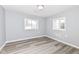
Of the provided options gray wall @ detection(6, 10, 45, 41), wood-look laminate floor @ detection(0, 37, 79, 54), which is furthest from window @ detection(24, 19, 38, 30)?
wood-look laminate floor @ detection(0, 37, 79, 54)

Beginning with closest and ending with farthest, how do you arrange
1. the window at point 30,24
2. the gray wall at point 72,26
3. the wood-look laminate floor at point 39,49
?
the wood-look laminate floor at point 39,49 → the gray wall at point 72,26 → the window at point 30,24

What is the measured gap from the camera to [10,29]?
335 centimetres

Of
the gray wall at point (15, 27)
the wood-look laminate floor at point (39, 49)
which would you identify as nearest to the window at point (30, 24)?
the gray wall at point (15, 27)

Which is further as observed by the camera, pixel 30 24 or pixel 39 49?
pixel 30 24

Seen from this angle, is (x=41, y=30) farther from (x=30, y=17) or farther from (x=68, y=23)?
(x=68, y=23)

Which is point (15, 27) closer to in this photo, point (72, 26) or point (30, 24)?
point (30, 24)

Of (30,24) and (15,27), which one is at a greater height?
(30,24)

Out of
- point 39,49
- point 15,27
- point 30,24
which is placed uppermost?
point 30,24

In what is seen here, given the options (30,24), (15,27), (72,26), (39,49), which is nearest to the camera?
(39,49)

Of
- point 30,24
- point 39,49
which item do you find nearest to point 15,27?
point 30,24

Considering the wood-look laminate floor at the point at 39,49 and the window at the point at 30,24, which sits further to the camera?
the window at the point at 30,24

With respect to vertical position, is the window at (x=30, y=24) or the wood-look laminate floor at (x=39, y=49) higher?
the window at (x=30, y=24)

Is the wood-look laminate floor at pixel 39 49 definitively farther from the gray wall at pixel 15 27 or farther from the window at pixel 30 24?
the window at pixel 30 24
